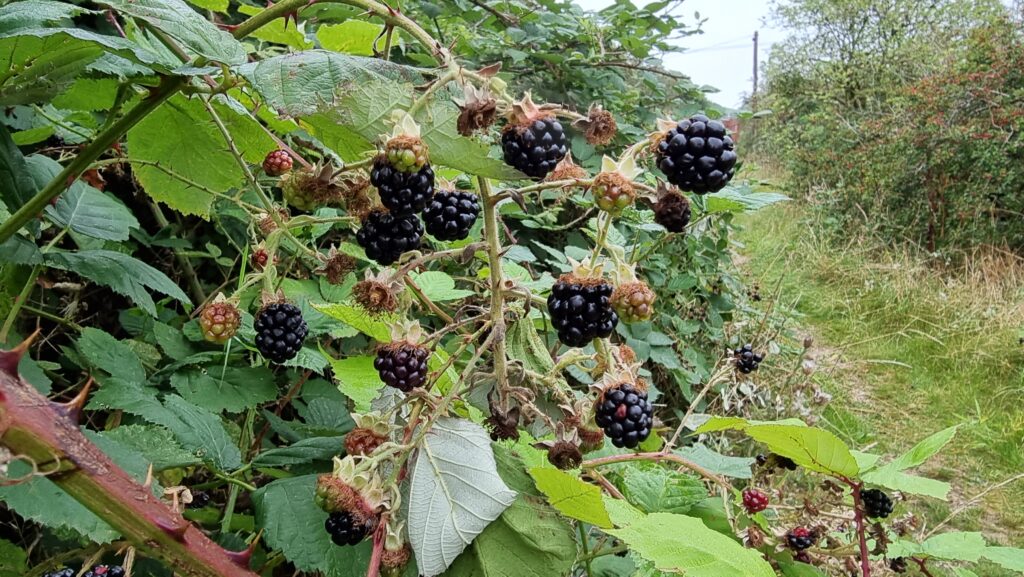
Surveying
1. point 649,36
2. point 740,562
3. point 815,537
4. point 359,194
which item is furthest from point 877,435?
point 359,194

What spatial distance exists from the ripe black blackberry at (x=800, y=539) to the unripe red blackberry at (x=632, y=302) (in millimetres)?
592

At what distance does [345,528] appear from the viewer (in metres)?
0.68

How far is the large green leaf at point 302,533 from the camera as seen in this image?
773 mm

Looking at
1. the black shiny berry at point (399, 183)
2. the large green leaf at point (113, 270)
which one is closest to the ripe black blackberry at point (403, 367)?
the black shiny berry at point (399, 183)

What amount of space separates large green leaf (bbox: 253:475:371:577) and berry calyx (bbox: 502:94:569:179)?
492 mm

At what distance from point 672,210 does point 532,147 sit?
0.19 m

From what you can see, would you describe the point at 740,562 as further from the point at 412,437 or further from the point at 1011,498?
the point at 1011,498

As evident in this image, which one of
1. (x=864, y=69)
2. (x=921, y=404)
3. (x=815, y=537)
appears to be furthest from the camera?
(x=864, y=69)

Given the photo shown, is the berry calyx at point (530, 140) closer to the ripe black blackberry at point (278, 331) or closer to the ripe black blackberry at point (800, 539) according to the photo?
the ripe black blackberry at point (278, 331)

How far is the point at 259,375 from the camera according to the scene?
1206mm

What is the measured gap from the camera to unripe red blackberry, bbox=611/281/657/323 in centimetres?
74

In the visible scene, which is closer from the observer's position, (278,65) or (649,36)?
(278,65)

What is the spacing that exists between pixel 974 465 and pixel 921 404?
0.62 m

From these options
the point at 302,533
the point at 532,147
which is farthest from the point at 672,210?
the point at 302,533
